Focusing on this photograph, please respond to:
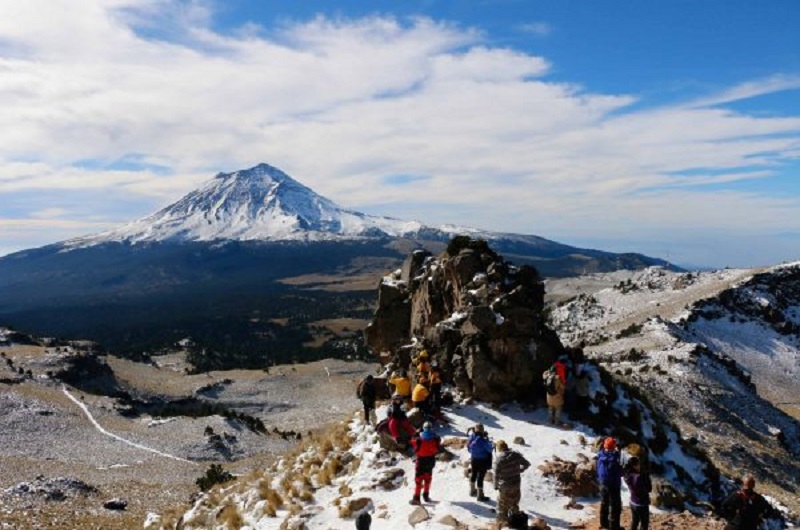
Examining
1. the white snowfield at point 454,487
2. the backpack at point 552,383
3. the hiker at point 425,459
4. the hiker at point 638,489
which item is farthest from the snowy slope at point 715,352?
the hiker at point 425,459

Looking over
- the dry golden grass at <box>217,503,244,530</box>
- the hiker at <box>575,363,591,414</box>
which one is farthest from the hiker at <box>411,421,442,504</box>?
the hiker at <box>575,363,591,414</box>

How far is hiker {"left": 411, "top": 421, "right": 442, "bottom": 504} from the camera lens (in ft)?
51.4

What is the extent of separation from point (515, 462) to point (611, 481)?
2121mm

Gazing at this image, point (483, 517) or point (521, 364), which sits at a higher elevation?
point (521, 364)

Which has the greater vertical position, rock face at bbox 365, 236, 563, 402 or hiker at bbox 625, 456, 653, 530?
rock face at bbox 365, 236, 563, 402

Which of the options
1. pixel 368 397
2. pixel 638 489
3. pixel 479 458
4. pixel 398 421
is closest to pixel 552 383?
pixel 398 421

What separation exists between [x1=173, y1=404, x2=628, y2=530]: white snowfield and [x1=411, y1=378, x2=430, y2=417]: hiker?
782mm

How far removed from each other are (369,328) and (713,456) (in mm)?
21075

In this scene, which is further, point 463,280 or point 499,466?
point 463,280

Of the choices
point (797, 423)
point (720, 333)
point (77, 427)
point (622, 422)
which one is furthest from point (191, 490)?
point (720, 333)

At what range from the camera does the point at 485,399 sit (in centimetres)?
2267

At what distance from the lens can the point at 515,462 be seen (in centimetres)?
1443

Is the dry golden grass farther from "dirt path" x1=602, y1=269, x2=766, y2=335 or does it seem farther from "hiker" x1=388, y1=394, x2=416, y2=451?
"dirt path" x1=602, y1=269, x2=766, y2=335

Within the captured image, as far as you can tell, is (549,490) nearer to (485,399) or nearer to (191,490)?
(485,399)
